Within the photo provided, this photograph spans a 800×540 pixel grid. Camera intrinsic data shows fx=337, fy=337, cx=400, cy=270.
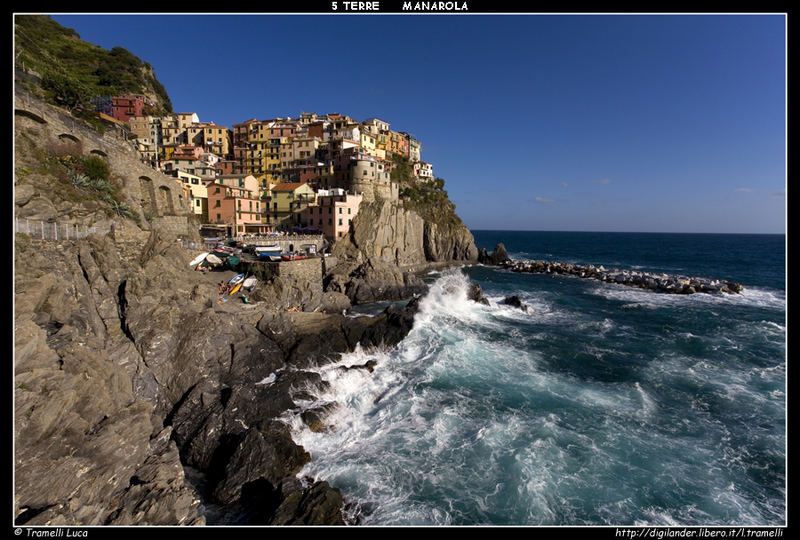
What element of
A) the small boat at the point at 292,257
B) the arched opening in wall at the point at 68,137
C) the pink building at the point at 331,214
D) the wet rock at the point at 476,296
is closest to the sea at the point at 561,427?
the wet rock at the point at 476,296

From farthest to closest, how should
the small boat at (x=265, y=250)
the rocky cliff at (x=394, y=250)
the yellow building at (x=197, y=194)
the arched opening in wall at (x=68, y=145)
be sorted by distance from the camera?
the yellow building at (x=197, y=194), the rocky cliff at (x=394, y=250), the small boat at (x=265, y=250), the arched opening in wall at (x=68, y=145)

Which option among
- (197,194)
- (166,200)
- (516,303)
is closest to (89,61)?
(197,194)

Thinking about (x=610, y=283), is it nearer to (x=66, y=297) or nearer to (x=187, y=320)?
(x=187, y=320)

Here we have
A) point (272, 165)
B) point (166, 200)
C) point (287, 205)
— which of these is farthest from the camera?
point (272, 165)

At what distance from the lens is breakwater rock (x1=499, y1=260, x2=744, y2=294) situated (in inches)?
1809

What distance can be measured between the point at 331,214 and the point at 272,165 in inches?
946

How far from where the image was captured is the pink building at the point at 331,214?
167 feet

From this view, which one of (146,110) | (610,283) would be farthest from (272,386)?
(146,110)

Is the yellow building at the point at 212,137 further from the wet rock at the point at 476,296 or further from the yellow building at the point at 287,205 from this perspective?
the wet rock at the point at 476,296

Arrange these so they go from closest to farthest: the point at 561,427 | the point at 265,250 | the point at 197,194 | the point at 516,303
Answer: the point at 561,427 < the point at 265,250 < the point at 516,303 < the point at 197,194

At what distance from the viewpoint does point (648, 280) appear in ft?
167

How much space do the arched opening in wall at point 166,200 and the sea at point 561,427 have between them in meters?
22.9

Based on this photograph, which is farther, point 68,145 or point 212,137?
point 212,137

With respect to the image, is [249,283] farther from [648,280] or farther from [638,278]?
[638,278]
